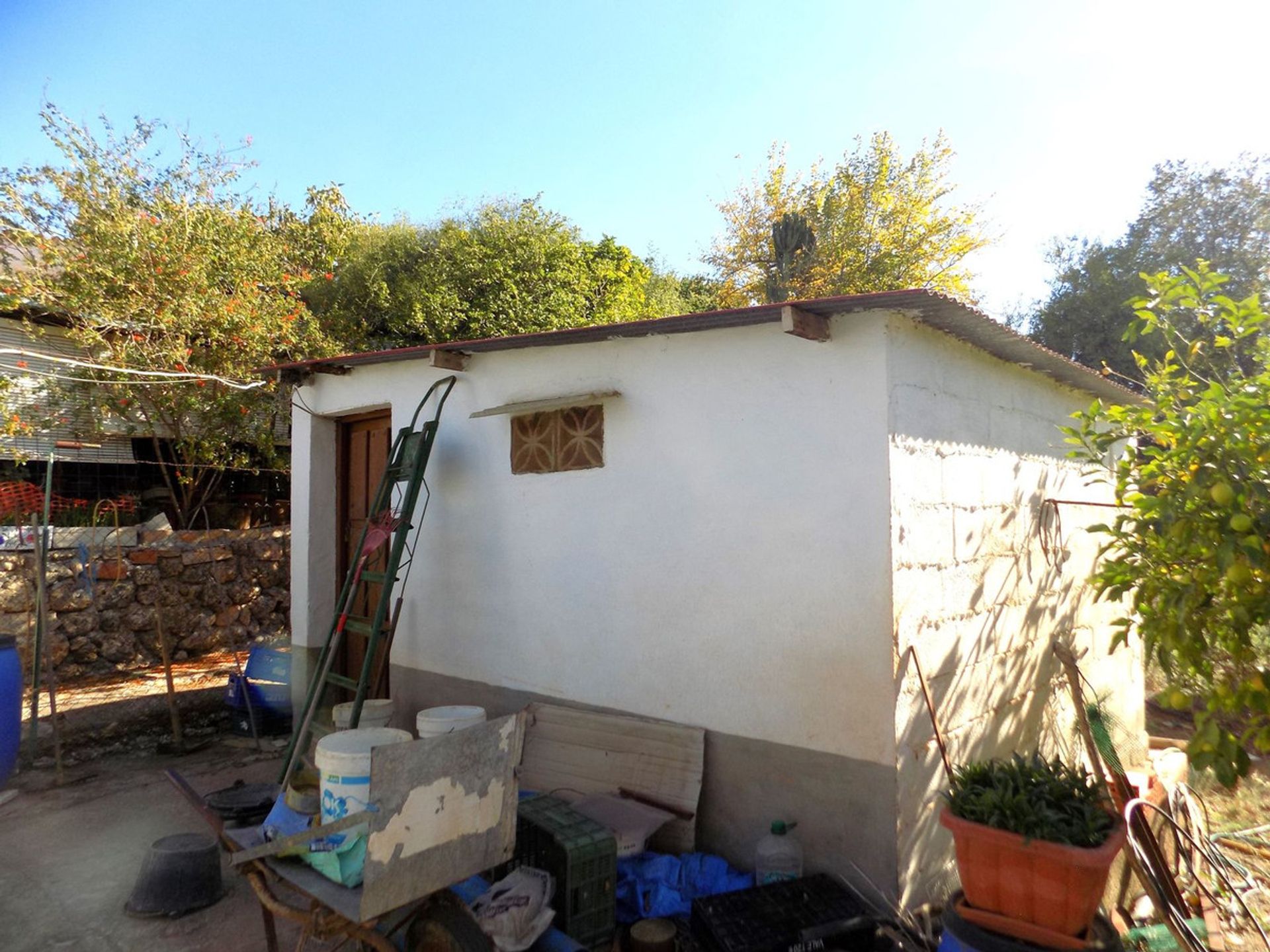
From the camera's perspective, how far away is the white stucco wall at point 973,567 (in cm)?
383

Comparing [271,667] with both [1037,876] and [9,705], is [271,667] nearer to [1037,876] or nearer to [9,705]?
[9,705]

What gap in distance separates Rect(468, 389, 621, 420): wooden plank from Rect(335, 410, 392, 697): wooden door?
5.31ft

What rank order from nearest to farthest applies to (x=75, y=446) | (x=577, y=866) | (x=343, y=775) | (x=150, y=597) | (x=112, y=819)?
(x=343, y=775)
(x=577, y=866)
(x=112, y=819)
(x=150, y=597)
(x=75, y=446)

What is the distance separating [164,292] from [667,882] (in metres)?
9.60

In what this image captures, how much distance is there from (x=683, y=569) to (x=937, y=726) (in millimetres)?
1490

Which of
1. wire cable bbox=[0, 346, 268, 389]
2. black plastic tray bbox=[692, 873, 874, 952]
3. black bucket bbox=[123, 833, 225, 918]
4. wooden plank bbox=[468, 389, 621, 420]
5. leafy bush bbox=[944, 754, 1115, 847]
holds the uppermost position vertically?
wire cable bbox=[0, 346, 268, 389]

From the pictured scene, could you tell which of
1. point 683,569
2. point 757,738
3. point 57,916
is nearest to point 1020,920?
point 757,738

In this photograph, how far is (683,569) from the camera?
4461 mm

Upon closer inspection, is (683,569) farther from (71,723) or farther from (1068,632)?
(71,723)

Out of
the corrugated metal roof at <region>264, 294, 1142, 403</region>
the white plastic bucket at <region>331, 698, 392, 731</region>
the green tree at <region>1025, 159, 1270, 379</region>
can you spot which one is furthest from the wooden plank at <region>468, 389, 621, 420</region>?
the green tree at <region>1025, 159, 1270, 379</region>

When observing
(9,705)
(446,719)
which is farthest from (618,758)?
(9,705)

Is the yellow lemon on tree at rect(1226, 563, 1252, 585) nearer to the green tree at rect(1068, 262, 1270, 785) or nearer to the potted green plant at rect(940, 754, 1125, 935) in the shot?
the green tree at rect(1068, 262, 1270, 785)

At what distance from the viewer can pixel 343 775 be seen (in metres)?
2.94

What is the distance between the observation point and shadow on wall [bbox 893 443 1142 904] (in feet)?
A: 12.5
